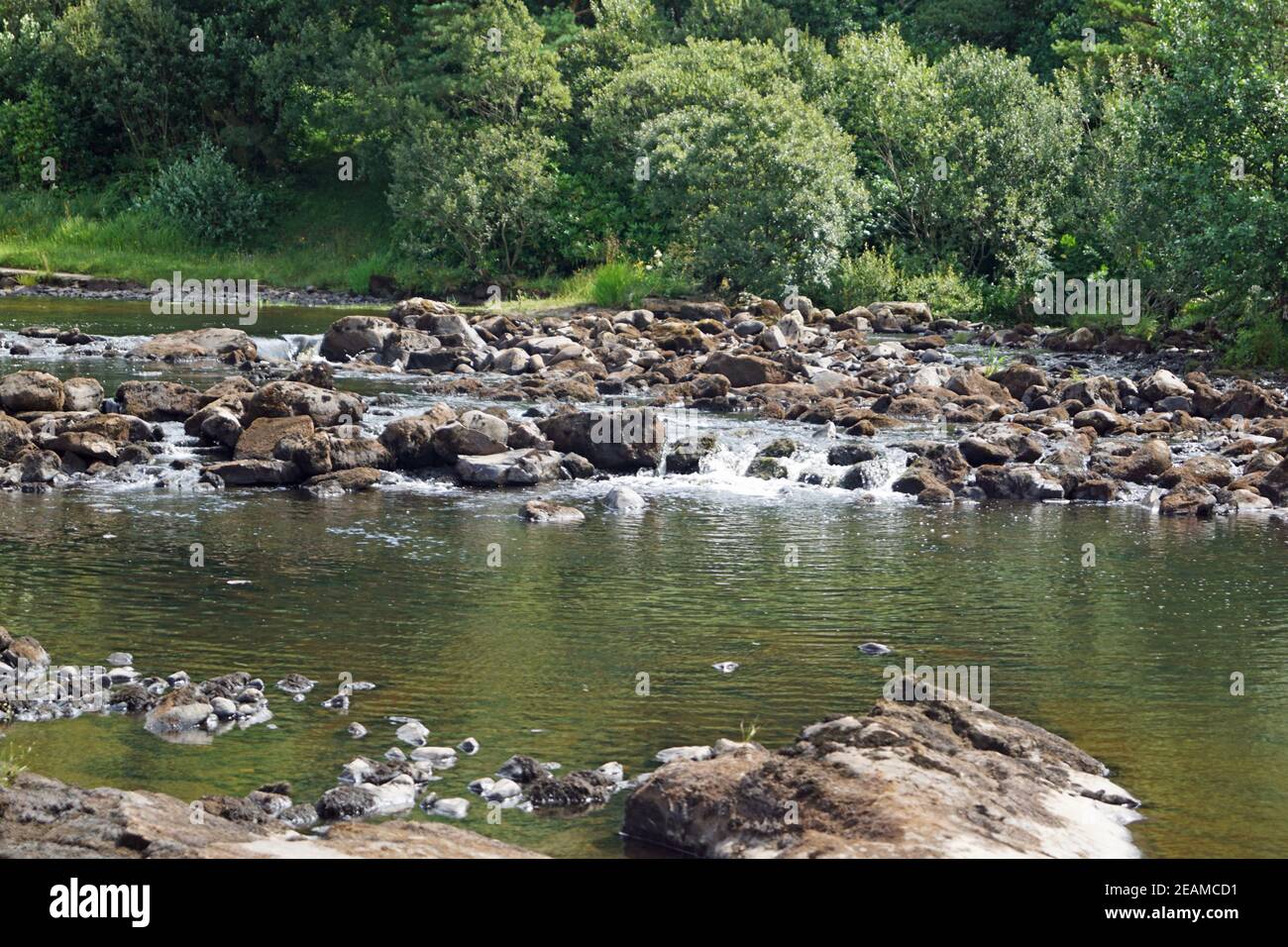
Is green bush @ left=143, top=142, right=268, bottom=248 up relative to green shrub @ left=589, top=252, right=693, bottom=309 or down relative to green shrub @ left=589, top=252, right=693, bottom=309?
up

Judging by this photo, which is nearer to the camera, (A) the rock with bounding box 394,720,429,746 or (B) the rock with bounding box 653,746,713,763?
(B) the rock with bounding box 653,746,713,763

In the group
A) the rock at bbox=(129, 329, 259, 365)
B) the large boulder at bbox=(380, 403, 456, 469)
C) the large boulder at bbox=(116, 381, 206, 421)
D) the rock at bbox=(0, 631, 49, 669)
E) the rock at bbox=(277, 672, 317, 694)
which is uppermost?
the rock at bbox=(129, 329, 259, 365)

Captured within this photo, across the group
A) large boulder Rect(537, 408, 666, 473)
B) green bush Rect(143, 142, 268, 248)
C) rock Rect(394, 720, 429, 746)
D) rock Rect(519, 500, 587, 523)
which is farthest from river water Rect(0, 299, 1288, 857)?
green bush Rect(143, 142, 268, 248)

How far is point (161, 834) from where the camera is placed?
Answer: 8109mm

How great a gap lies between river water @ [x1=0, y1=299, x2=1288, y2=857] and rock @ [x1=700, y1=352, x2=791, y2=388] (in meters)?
8.48

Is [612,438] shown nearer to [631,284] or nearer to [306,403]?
[306,403]

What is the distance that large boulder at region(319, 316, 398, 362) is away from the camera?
118 feet

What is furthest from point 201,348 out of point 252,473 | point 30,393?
point 252,473

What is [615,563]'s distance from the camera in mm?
17719

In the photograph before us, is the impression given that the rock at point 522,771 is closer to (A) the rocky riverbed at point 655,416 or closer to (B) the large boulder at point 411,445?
(A) the rocky riverbed at point 655,416

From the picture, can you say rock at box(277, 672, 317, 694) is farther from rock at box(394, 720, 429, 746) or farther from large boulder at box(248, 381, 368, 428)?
large boulder at box(248, 381, 368, 428)

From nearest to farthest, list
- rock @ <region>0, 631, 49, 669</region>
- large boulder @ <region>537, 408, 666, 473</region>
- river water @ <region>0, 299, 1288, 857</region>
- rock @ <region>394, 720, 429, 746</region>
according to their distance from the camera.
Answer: river water @ <region>0, 299, 1288, 857</region>
rock @ <region>394, 720, 429, 746</region>
rock @ <region>0, 631, 49, 669</region>
large boulder @ <region>537, 408, 666, 473</region>

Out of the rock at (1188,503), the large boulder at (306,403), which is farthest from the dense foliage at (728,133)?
the large boulder at (306,403)
